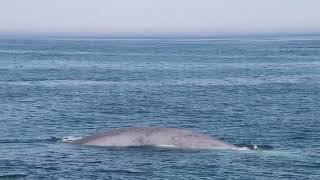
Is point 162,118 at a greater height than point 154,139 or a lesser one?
lesser

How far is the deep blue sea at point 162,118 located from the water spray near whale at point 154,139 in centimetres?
94

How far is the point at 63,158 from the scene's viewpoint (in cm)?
4456

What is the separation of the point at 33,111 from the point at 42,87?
2430 cm

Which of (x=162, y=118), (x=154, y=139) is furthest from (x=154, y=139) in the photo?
(x=162, y=118)

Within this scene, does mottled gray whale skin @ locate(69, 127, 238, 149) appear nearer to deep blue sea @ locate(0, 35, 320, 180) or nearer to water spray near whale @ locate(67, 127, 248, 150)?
water spray near whale @ locate(67, 127, 248, 150)

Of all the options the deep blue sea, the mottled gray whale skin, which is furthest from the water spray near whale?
the deep blue sea

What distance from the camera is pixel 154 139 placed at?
48312mm

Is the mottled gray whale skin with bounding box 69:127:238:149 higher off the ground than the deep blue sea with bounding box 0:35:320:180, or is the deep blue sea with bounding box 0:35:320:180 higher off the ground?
the mottled gray whale skin with bounding box 69:127:238:149

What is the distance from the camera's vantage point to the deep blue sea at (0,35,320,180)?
4200cm

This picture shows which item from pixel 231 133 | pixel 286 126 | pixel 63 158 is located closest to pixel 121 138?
pixel 63 158

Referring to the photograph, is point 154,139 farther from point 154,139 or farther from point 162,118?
point 162,118

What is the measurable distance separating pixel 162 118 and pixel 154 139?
529 inches

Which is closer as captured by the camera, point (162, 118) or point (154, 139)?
point (154, 139)

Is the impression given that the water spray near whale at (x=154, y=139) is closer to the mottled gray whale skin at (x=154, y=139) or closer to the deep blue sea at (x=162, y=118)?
the mottled gray whale skin at (x=154, y=139)
